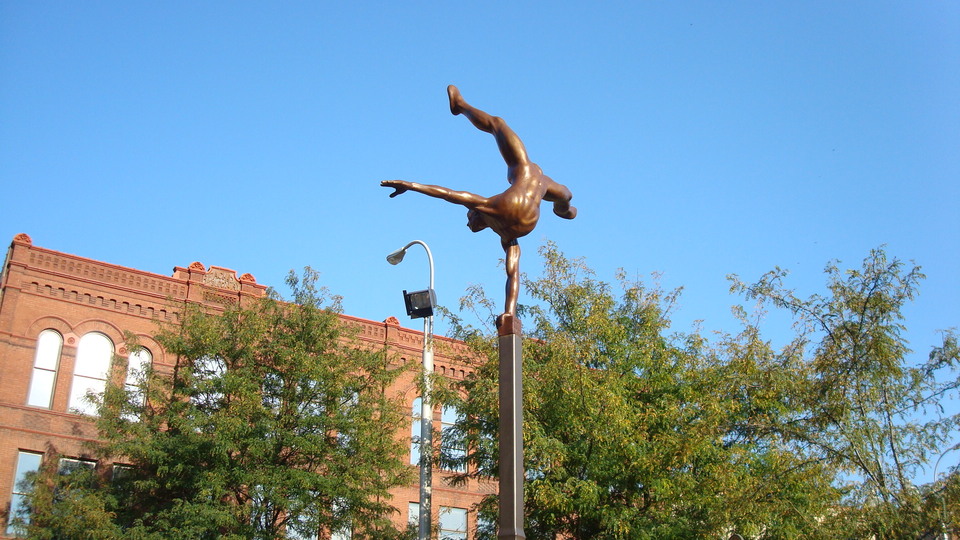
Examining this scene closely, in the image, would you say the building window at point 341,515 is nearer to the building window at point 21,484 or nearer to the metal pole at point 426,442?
the metal pole at point 426,442

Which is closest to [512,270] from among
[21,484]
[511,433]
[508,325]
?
[508,325]

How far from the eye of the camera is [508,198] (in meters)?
7.95

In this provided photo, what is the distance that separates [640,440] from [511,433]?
33.6ft

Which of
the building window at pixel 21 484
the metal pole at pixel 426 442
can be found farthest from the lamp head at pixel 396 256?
the building window at pixel 21 484

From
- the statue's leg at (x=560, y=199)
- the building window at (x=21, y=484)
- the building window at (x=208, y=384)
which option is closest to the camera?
the statue's leg at (x=560, y=199)

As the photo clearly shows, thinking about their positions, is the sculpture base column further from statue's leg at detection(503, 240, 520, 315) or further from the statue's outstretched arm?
the statue's outstretched arm

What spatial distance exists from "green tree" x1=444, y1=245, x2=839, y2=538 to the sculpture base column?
8258 millimetres

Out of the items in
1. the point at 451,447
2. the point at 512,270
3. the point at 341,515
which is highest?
the point at 451,447

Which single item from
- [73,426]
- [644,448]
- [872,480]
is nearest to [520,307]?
[644,448]

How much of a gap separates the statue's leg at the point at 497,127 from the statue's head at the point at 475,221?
0.52 m

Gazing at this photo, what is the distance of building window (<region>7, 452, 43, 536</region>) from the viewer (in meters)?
22.8

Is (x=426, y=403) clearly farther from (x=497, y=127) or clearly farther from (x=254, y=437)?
(x=497, y=127)

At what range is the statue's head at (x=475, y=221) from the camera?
8.12m

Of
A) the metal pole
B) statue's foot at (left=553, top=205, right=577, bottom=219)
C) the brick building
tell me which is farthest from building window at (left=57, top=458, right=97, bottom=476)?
statue's foot at (left=553, top=205, right=577, bottom=219)
